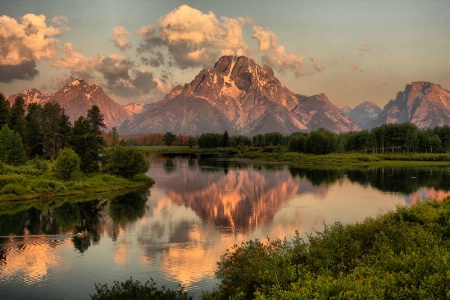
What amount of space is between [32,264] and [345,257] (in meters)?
32.1

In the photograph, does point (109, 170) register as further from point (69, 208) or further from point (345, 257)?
point (345, 257)

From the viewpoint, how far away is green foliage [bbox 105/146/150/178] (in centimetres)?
11106

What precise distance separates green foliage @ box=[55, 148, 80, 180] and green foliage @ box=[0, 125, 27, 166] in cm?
2313

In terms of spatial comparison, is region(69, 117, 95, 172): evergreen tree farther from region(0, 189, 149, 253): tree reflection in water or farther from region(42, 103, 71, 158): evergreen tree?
region(0, 189, 149, 253): tree reflection in water

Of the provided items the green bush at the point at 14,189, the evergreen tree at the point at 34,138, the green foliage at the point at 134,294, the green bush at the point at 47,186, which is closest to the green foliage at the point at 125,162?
the green bush at the point at 47,186

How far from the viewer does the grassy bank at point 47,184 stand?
277 ft

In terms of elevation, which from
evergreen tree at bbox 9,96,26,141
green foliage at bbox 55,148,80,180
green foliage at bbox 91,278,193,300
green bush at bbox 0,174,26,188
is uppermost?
evergreen tree at bbox 9,96,26,141

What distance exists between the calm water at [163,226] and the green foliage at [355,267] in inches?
381

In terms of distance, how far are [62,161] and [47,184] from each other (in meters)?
7.37

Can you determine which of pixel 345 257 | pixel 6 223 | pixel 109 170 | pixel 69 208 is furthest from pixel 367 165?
pixel 345 257

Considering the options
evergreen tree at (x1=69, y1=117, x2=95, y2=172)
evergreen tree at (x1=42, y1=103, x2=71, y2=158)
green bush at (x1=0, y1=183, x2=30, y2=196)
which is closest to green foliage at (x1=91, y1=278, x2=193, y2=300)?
green bush at (x1=0, y1=183, x2=30, y2=196)

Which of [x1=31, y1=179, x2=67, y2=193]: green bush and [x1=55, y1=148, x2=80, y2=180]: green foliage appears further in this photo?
[x1=55, y1=148, x2=80, y2=180]: green foliage

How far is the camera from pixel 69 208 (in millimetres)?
77562

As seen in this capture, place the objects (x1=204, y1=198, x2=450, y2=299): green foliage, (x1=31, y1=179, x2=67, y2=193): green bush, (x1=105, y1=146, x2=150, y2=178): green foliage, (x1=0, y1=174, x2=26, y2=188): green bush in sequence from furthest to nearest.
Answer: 1. (x1=105, y1=146, x2=150, y2=178): green foliage
2. (x1=31, y1=179, x2=67, y2=193): green bush
3. (x1=0, y1=174, x2=26, y2=188): green bush
4. (x1=204, y1=198, x2=450, y2=299): green foliage
